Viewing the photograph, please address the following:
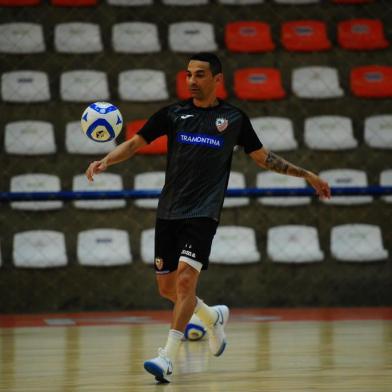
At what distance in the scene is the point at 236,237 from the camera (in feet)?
30.8

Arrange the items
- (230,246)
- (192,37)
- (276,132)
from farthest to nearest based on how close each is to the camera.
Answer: (192,37), (276,132), (230,246)

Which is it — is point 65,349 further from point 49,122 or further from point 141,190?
point 49,122

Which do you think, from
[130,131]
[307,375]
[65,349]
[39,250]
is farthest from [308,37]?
[307,375]

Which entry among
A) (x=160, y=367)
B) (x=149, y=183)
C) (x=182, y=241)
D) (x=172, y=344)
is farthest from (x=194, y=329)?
(x=149, y=183)

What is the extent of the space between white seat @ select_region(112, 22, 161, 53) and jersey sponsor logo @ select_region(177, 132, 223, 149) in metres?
5.31

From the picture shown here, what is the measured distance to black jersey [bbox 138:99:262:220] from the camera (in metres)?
5.49

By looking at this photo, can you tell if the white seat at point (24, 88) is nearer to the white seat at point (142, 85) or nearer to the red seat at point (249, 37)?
the white seat at point (142, 85)

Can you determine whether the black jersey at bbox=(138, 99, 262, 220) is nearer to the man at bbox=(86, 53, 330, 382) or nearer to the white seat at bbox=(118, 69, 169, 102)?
the man at bbox=(86, 53, 330, 382)

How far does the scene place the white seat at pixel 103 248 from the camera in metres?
9.20

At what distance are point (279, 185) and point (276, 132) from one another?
1.84ft

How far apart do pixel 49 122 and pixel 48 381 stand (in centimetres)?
532

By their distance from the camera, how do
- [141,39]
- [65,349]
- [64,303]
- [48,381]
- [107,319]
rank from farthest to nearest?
[141,39] → [64,303] → [107,319] → [65,349] → [48,381]

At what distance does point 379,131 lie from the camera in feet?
33.7

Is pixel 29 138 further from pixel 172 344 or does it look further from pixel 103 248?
pixel 172 344
